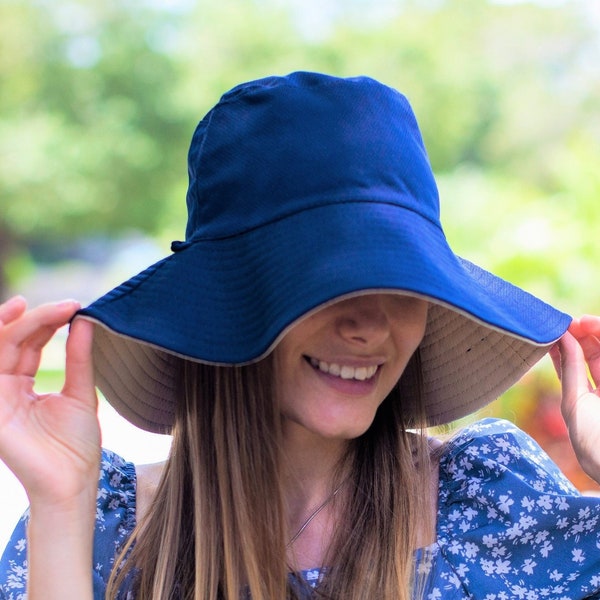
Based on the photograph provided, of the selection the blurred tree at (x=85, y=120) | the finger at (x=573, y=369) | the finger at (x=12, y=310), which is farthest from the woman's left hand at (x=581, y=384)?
the blurred tree at (x=85, y=120)

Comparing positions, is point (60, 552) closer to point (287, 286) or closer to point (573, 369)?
point (287, 286)

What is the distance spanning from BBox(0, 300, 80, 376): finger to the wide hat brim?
5 centimetres

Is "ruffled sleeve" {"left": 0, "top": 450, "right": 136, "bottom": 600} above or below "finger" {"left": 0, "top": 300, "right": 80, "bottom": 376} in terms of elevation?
below

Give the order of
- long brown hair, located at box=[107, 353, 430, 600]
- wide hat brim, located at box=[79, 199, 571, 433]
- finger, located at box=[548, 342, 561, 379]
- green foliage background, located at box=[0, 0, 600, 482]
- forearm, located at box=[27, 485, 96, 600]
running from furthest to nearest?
green foliage background, located at box=[0, 0, 600, 482]
finger, located at box=[548, 342, 561, 379]
long brown hair, located at box=[107, 353, 430, 600]
forearm, located at box=[27, 485, 96, 600]
wide hat brim, located at box=[79, 199, 571, 433]

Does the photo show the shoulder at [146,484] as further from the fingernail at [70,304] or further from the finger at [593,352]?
the finger at [593,352]

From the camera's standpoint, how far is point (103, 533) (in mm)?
1554

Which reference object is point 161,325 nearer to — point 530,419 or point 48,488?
point 48,488

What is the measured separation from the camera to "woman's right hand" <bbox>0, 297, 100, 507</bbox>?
4.54 feet

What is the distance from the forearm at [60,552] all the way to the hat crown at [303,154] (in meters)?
0.42

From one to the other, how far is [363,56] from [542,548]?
1864 cm

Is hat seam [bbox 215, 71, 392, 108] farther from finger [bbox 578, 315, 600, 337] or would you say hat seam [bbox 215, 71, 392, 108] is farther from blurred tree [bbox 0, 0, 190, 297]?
blurred tree [bbox 0, 0, 190, 297]

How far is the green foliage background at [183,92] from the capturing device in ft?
61.2

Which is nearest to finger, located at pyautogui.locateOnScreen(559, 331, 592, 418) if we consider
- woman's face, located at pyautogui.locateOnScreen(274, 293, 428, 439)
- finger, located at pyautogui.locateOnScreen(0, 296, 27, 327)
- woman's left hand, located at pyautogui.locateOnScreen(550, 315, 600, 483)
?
woman's left hand, located at pyautogui.locateOnScreen(550, 315, 600, 483)

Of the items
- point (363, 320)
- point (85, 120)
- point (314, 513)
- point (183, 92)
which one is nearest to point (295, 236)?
point (363, 320)
